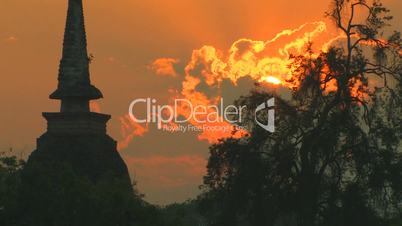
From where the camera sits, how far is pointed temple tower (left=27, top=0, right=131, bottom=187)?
65.6m

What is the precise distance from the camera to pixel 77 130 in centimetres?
6756

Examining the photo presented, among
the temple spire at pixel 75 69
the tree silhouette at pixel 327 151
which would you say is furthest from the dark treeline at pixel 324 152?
the temple spire at pixel 75 69

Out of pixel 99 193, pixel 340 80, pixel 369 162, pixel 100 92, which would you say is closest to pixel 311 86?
pixel 340 80

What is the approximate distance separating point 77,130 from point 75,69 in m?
5.78

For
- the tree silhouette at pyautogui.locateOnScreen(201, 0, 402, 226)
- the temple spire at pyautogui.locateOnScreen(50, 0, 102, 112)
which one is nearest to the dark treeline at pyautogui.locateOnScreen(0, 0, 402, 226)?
the tree silhouette at pyautogui.locateOnScreen(201, 0, 402, 226)

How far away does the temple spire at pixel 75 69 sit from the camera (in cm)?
6931

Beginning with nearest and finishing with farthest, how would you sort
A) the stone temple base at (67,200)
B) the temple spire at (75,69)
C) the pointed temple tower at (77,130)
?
1. the stone temple base at (67,200)
2. the pointed temple tower at (77,130)
3. the temple spire at (75,69)

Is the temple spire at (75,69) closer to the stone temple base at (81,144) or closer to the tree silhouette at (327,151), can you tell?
the stone temple base at (81,144)

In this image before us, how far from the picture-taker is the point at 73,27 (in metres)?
72.6

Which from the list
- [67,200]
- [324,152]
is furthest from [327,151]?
[67,200]

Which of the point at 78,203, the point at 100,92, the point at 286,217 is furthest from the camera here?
the point at 100,92

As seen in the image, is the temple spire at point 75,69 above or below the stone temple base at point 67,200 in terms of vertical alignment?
above

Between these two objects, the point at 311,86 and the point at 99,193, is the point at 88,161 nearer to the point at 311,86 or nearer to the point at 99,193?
the point at 311,86

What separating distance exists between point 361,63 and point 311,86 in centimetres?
282
